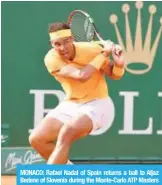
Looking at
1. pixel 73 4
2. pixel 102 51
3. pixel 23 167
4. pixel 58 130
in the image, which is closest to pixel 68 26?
pixel 102 51

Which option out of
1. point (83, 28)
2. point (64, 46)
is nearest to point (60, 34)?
point (64, 46)

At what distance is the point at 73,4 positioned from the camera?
28.1ft

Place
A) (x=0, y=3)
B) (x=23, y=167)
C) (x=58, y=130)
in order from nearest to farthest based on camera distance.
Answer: (x=23, y=167)
(x=58, y=130)
(x=0, y=3)

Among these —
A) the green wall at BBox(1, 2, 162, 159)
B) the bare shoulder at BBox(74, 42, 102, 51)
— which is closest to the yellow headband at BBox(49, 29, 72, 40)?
the bare shoulder at BBox(74, 42, 102, 51)

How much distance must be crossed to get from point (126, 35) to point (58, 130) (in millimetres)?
2751

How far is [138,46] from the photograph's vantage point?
8680 mm

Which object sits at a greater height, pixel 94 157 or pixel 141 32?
pixel 141 32

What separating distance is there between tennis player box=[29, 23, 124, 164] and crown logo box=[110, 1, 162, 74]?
234 centimetres

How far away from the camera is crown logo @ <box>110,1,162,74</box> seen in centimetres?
860

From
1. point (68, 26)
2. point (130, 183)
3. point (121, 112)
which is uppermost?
point (68, 26)

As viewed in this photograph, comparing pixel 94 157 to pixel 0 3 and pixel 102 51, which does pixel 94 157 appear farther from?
pixel 102 51
